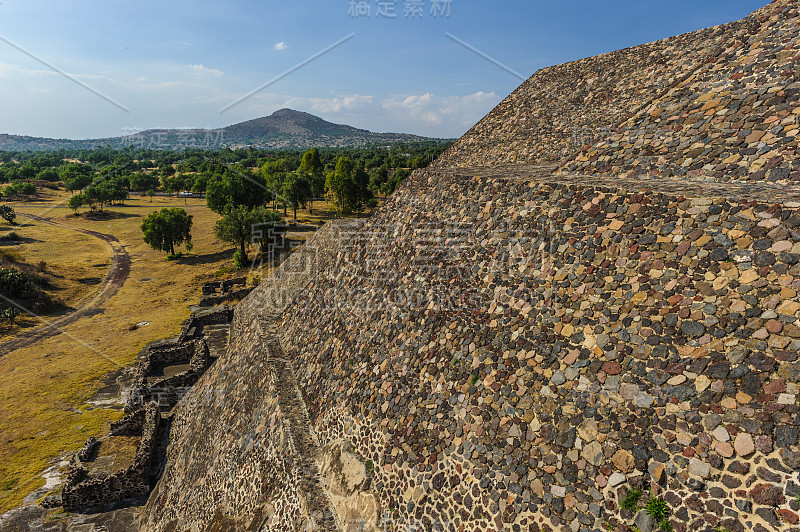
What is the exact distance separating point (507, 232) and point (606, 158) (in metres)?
3.42

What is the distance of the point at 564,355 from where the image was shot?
6.36 meters

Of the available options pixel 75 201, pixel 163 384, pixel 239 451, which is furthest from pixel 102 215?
pixel 239 451

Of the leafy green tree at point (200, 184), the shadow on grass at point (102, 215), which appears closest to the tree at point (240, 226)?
the shadow on grass at point (102, 215)

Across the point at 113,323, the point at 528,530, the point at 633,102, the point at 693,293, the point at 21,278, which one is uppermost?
the point at 633,102

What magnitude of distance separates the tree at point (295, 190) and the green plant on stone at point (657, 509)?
60.6 metres

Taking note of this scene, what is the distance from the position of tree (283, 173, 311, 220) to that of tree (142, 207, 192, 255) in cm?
1585

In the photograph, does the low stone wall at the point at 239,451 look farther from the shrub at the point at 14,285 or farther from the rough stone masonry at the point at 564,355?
the shrub at the point at 14,285

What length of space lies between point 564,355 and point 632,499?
218 cm

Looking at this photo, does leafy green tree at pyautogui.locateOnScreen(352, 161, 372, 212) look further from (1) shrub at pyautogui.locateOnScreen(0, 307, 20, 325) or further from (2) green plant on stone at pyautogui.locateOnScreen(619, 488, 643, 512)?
(2) green plant on stone at pyautogui.locateOnScreen(619, 488, 643, 512)

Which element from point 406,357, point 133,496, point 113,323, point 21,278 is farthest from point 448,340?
point 21,278

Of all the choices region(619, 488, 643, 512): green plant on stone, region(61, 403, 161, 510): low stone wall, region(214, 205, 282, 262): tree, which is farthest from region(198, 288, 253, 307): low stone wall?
region(619, 488, 643, 512): green plant on stone

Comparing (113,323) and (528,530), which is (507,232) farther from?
(113,323)

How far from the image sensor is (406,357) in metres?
9.05

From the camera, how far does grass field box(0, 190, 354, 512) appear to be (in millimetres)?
17234
